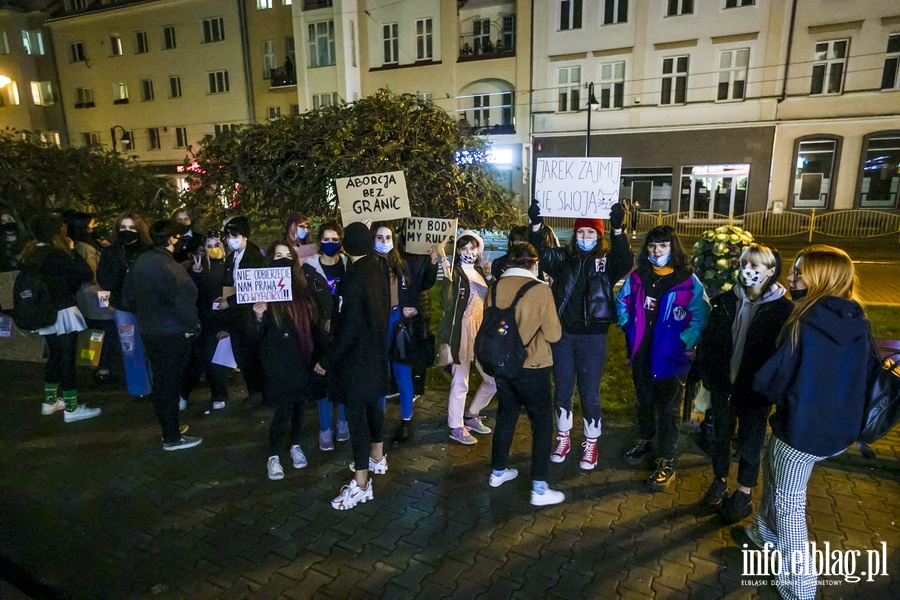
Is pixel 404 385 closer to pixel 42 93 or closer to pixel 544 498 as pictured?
pixel 544 498

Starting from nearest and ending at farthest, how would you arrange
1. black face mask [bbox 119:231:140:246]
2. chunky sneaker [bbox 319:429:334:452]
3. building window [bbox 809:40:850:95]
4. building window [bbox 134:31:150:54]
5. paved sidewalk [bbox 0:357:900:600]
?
paved sidewalk [bbox 0:357:900:600] → chunky sneaker [bbox 319:429:334:452] → black face mask [bbox 119:231:140:246] → building window [bbox 809:40:850:95] → building window [bbox 134:31:150:54]

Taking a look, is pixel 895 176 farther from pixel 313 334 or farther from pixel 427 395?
pixel 313 334

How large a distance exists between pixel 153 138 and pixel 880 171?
123 feet

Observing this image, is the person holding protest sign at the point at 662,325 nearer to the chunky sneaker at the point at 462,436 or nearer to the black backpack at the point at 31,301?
the chunky sneaker at the point at 462,436

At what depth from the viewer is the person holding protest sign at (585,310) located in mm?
4375

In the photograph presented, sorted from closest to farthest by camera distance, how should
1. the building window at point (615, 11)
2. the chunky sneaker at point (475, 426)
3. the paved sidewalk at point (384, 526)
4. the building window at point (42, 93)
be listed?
1. the paved sidewalk at point (384, 526)
2. the chunky sneaker at point (475, 426)
3. the building window at point (615, 11)
4. the building window at point (42, 93)

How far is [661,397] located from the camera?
4.22m

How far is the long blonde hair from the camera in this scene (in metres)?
2.86

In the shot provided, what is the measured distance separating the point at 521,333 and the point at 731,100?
23.6 metres

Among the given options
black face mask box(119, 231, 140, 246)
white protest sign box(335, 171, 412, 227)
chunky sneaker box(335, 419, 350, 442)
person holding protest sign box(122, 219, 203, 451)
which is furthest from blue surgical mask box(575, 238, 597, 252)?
black face mask box(119, 231, 140, 246)

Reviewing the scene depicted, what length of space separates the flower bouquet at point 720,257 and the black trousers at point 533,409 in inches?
85.7

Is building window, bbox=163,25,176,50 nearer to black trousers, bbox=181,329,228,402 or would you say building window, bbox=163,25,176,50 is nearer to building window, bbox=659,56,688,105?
building window, bbox=659,56,688,105

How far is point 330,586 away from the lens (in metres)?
3.30

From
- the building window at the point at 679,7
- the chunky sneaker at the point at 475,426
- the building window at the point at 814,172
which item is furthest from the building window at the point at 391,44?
the chunky sneaker at the point at 475,426
